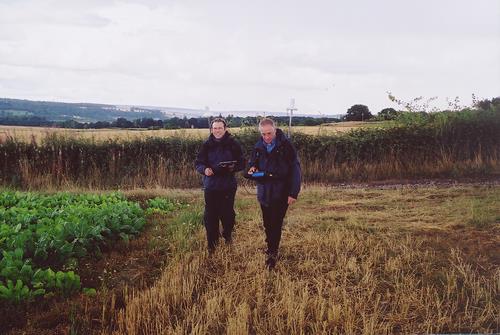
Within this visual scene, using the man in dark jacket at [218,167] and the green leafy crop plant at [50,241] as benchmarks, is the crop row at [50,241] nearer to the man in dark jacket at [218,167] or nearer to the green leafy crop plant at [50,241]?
the green leafy crop plant at [50,241]

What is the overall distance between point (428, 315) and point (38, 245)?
4626 millimetres

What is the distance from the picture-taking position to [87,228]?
284 inches

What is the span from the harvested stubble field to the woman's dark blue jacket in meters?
1.01

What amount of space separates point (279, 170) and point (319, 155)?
39.5ft

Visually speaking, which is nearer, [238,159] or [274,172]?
[274,172]

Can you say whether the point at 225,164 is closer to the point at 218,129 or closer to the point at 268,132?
the point at 218,129

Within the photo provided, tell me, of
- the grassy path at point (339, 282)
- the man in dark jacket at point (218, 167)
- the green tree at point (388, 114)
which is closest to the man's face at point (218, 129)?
the man in dark jacket at point (218, 167)

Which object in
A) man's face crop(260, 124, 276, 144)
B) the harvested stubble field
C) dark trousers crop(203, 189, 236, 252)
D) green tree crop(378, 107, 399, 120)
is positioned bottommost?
the harvested stubble field

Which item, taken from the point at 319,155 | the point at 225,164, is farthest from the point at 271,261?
the point at 319,155

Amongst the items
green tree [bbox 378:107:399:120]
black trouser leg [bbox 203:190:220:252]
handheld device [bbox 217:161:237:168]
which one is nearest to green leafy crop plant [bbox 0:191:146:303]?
black trouser leg [bbox 203:190:220:252]

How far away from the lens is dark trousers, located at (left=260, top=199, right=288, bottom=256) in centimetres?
659

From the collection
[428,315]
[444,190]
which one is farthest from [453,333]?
[444,190]

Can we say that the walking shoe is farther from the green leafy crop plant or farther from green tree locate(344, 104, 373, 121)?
green tree locate(344, 104, 373, 121)

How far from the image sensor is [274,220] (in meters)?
6.64
